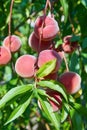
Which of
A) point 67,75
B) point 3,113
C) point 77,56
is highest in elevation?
point 67,75

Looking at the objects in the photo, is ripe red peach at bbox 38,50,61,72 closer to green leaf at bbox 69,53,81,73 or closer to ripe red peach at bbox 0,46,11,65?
ripe red peach at bbox 0,46,11,65

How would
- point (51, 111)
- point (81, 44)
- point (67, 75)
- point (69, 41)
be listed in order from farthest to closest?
point (81, 44) → point (69, 41) → point (67, 75) → point (51, 111)

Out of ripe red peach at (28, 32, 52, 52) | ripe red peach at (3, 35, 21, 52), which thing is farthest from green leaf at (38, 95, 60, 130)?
ripe red peach at (3, 35, 21, 52)

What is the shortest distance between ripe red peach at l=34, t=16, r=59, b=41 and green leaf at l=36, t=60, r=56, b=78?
110mm

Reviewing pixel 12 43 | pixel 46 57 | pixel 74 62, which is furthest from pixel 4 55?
pixel 74 62

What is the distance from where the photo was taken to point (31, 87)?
0.99m

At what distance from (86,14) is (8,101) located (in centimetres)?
65

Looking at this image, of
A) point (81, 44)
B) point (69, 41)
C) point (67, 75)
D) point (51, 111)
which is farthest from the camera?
point (81, 44)

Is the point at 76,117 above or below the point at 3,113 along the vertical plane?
above

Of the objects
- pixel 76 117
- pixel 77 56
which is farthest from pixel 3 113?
pixel 76 117

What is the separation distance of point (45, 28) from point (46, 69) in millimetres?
159

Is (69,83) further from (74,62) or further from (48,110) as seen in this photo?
(74,62)

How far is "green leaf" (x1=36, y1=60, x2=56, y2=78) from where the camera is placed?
3.13ft

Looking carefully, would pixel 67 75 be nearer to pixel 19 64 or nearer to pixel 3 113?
pixel 19 64
